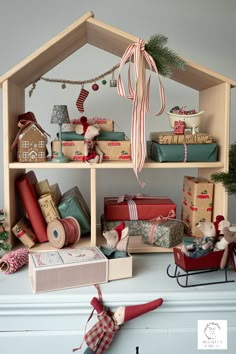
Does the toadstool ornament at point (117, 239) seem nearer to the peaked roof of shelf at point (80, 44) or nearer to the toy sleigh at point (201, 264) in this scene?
the toy sleigh at point (201, 264)

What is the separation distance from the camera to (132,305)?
37.2 inches

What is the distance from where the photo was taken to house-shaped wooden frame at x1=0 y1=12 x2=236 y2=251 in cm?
108

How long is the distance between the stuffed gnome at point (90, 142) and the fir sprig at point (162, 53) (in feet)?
0.78

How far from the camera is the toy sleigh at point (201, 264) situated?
979 mm

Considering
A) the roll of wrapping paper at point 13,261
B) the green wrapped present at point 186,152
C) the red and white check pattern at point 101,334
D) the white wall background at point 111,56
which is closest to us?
the red and white check pattern at point 101,334

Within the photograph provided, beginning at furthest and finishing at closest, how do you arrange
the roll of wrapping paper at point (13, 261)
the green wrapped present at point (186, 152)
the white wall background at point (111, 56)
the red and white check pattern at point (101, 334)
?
the white wall background at point (111, 56), the green wrapped present at point (186, 152), the roll of wrapping paper at point (13, 261), the red and white check pattern at point (101, 334)

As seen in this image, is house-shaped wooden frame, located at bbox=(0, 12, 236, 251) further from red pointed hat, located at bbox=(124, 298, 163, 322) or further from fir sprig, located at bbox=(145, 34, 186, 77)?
red pointed hat, located at bbox=(124, 298, 163, 322)

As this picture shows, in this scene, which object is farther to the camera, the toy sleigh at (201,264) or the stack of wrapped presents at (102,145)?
the stack of wrapped presents at (102,145)

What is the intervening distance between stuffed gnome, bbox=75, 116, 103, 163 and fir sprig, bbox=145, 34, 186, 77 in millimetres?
236

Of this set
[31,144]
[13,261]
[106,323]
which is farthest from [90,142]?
[106,323]

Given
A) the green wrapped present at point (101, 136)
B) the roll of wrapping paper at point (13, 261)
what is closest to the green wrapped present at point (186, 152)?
the green wrapped present at point (101, 136)

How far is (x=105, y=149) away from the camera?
1177 mm

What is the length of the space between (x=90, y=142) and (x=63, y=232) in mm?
246

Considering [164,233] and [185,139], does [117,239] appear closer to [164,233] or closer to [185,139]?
[164,233]
